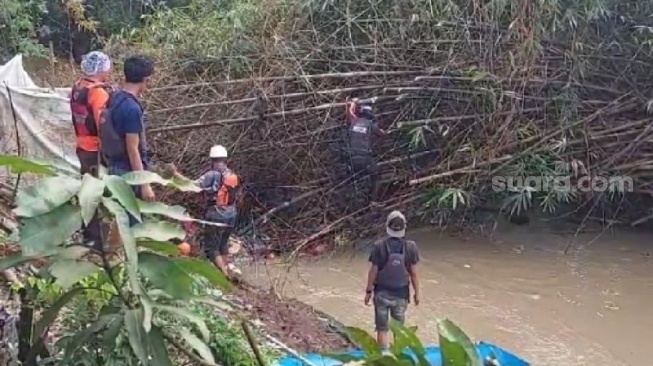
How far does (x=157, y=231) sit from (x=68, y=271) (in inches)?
7.0

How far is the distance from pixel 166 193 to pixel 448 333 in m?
5.48

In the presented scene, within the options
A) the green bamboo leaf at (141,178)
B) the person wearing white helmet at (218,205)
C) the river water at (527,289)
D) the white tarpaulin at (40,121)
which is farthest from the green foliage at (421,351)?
the white tarpaulin at (40,121)

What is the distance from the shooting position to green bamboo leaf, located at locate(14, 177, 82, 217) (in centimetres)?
147

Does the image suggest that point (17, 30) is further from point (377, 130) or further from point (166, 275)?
point (166, 275)

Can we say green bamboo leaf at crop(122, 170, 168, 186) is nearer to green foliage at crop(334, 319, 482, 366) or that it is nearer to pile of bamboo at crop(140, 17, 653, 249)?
green foliage at crop(334, 319, 482, 366)

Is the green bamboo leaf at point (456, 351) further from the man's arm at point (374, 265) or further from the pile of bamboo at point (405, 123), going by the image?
the pile of bamboo at point (405, 123)

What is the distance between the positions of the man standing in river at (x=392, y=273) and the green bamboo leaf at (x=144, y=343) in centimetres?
345

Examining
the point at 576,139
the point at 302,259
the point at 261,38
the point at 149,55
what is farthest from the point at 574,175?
the point at 149,55

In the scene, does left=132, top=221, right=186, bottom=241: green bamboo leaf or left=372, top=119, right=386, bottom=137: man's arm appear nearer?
left=132, top=221, right=186, bottom=241: green bamboo leaf

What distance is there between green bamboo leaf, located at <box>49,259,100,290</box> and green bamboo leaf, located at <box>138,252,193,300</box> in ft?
0.33

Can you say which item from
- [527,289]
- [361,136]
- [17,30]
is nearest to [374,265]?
[527,289]

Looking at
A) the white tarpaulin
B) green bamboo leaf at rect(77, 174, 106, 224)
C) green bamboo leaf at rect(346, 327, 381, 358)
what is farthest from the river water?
green bamboo leaf at rect(77, 174, 106, 224)

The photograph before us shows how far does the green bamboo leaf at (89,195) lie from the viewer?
4.80 ft

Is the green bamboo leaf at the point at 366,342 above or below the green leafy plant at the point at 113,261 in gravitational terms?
below
